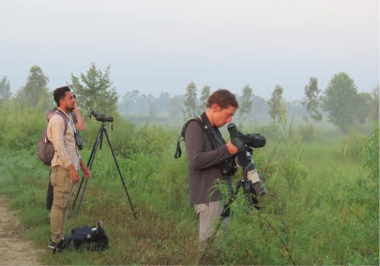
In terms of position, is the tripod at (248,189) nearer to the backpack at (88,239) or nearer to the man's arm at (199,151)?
the man's arm at (199,151)

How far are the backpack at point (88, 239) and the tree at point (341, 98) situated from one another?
3490 centimetres

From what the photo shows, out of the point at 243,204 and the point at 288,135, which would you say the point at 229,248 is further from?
the point at 288,135

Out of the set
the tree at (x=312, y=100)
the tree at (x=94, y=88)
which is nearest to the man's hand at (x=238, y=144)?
the tree at (x=94, y=88)

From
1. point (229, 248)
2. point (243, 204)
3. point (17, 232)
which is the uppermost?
point (243, 204)

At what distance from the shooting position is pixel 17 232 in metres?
6.92

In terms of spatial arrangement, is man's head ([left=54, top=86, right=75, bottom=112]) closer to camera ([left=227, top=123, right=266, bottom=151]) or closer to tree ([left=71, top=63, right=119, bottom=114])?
camera ([left=227, top=123, right=266, bottom=151])

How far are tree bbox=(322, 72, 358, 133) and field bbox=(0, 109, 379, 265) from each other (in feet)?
95.1

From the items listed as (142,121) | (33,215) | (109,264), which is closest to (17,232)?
(33,215)

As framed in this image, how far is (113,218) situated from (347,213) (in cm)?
334

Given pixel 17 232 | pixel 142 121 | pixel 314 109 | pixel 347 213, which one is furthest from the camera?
pixel 314 109

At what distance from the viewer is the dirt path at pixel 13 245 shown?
570cm

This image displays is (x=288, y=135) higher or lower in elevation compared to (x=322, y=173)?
higher

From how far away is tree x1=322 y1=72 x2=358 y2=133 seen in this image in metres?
39.3

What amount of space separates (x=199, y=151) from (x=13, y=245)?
11.2 feet
